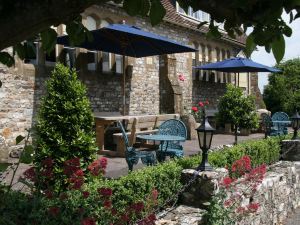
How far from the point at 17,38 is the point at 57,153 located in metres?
3.76

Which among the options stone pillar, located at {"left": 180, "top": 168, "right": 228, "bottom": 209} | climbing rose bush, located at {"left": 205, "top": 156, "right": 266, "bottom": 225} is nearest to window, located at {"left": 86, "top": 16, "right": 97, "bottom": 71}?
climbing rose bush, located at {"left": 205, "top": 156, "right": 266, "bottom": 225}

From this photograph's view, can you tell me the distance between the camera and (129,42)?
1071 centimetres

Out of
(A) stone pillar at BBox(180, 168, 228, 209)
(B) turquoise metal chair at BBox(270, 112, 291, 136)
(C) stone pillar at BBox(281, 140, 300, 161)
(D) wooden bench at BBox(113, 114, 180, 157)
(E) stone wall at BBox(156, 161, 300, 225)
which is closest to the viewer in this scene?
(E) stone wall at BBox(156, 161, 300, 225)

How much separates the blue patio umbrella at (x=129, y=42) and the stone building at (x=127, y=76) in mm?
1010

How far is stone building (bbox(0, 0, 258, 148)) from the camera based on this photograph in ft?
33.8

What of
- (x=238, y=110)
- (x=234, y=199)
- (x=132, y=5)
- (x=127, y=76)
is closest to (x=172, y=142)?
(x=234, y=199)

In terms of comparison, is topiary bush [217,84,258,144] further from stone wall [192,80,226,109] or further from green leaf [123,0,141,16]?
green leaf [123,0,141,16]

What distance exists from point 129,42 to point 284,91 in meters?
15.0

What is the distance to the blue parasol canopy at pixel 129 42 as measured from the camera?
31.5ft

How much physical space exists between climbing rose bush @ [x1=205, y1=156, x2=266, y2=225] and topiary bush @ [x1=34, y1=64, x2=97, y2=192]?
5.66 ft

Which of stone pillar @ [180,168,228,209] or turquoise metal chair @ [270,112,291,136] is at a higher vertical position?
turquoise metal chair @ [270,112,291,136]

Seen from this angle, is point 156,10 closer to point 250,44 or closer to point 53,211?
point 250,44

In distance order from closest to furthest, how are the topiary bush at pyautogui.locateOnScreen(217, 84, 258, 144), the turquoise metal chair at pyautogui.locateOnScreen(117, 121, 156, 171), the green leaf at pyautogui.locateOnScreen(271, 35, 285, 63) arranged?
the green leaf at pyautogui.locateOnScreen(271, 35, 285, 63) < the turquoise metal chair at pyautogui.locateOnScreen(117, 121, 156, 171) < the topiary bush at pyautogui.locateOnScreen(217, 84, 258, 144)

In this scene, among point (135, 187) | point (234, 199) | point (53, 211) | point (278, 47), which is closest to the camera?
point (278, 47)
